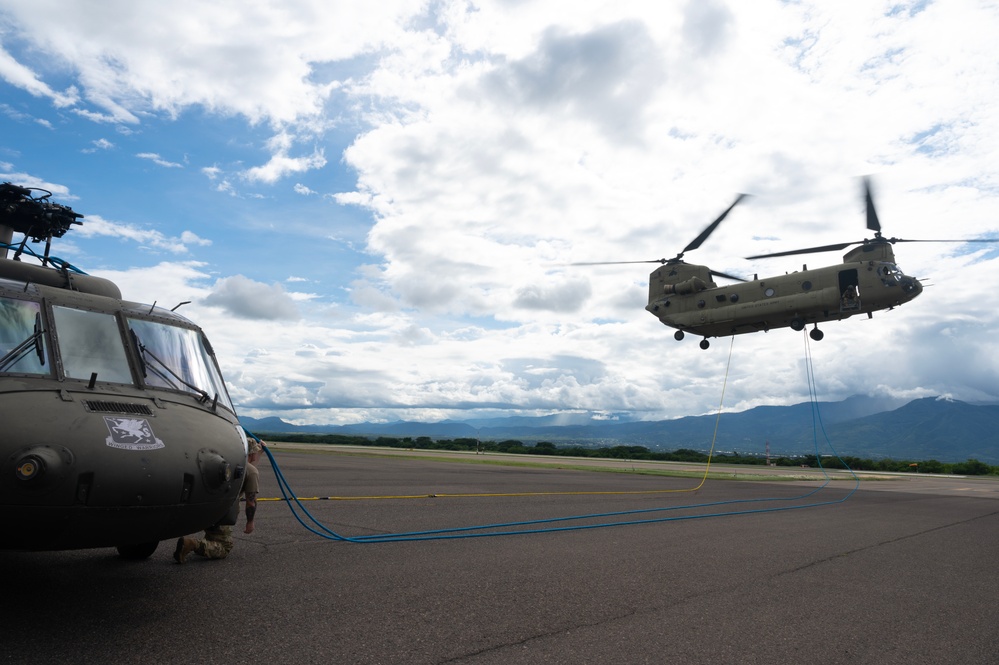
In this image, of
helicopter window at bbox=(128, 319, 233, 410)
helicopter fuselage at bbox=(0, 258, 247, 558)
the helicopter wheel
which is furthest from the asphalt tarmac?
helicopter window at bbox=(128, 319, 233, 410)

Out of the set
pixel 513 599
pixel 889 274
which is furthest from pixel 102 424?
pixel 889 274

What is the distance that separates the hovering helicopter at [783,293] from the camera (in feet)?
82.7

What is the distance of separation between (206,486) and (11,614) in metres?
1.69

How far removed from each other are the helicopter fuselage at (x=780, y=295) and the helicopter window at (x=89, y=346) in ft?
86.9

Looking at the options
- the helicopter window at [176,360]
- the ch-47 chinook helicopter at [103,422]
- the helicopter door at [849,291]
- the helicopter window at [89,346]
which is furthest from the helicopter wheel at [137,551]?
the helicopter door at [849,291]

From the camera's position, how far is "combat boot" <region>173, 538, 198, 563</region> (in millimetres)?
6809

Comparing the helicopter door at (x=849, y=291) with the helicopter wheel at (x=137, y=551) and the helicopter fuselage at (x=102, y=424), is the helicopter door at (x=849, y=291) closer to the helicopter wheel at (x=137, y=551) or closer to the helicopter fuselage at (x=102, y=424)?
the helicopter fuselage at (x=102, y=424)

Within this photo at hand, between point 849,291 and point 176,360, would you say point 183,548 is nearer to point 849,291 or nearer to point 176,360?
point 176,360

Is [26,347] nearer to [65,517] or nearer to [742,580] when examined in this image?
[65,517]

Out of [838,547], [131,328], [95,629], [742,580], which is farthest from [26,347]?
[838,547]

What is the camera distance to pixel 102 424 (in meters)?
4.77

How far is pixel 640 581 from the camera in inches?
274

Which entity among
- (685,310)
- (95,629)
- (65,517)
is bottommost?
(95,629)

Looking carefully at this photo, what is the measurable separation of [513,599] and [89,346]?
470cm
